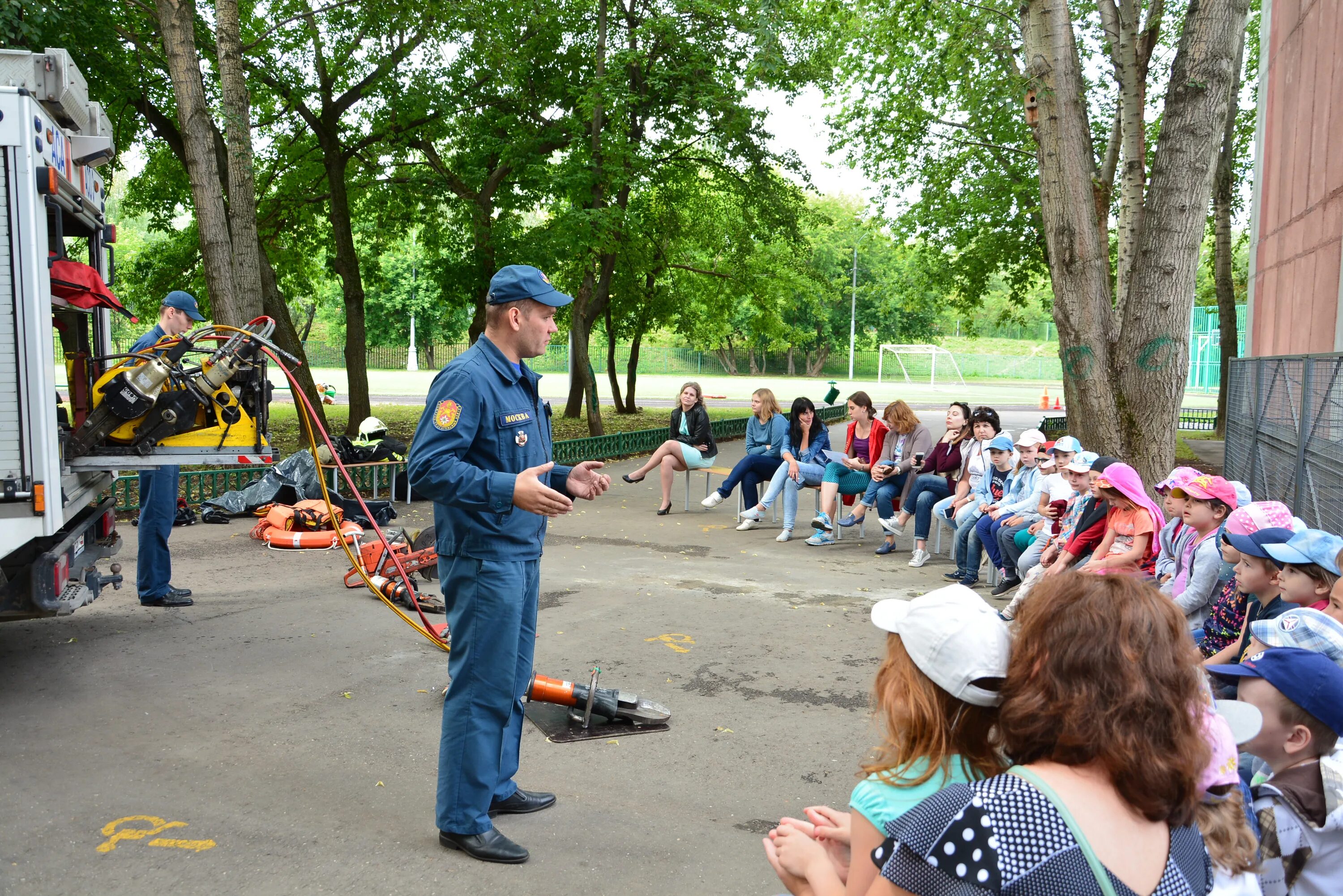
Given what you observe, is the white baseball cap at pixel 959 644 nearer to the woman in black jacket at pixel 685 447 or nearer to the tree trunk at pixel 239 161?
the woman in black jacket at pixel 685 447

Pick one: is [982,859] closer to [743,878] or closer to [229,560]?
[743,878]

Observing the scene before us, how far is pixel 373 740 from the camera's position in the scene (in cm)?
479

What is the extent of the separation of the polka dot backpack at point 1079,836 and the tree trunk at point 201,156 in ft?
37.4

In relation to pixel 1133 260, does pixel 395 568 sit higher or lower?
lower

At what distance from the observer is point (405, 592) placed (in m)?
7.27

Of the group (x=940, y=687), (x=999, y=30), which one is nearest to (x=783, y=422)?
(x=999, y=30)

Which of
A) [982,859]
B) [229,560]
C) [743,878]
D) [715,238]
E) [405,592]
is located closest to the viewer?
[982,859]

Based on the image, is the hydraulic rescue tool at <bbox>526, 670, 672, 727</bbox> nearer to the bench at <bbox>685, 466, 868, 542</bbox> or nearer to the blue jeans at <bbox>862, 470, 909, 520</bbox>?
the blue jeans at <bbox>862, 470, 909, 520</bbox>

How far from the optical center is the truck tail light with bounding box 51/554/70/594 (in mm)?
5332

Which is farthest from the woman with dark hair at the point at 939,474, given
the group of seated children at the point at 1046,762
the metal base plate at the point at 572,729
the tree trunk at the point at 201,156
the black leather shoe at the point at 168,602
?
the tree trunk at the point at 201,156

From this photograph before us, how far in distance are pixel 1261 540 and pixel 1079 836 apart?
2.88 m

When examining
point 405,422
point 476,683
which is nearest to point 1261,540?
point 476,683

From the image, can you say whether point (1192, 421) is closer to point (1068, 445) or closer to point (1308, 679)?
point (1068, 445)

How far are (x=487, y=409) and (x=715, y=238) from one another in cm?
1973
